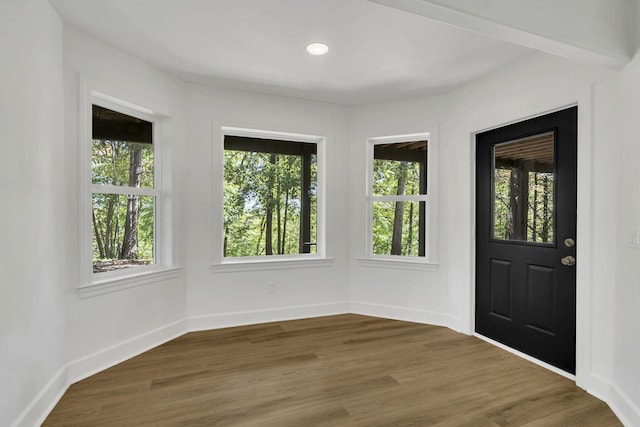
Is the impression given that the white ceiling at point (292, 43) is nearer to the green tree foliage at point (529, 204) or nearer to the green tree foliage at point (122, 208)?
the green tree foliage at point (122, 208)

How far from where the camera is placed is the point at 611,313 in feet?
7.41

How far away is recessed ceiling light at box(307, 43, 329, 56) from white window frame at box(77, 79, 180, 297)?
4.93ft

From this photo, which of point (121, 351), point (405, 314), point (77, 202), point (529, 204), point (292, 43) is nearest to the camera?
point (77, 202)

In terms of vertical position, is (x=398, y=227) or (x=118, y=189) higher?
(x=118, y=189)

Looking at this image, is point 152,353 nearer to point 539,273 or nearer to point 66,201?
point 66,201

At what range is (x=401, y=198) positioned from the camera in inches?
158

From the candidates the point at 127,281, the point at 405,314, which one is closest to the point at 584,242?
the point at 405,314

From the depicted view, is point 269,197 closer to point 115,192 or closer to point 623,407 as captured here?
point 115,192

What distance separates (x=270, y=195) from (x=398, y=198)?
144cm

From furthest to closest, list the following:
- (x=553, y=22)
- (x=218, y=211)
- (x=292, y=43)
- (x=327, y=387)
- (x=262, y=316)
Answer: (x=262, y=316) < (x=218, y=211) < (x=292, y=43) < (x=327, y=387) < (x=553, y=22)

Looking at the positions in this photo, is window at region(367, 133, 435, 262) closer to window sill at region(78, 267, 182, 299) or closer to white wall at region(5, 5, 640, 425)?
white wall at region(5, 5, 640, 425)

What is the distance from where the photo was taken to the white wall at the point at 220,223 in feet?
11.6

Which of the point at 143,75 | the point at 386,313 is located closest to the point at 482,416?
the point at 386,313

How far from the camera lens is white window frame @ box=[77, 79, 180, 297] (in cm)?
255
